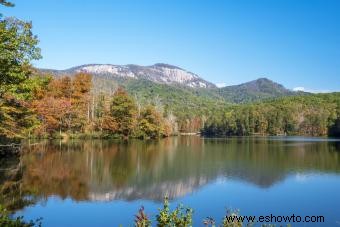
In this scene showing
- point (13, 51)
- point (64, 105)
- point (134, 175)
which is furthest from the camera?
point (64, 105)

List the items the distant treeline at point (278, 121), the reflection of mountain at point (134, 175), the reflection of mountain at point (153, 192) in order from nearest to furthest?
the reflection of mountain at point (153, 192), the reflection of mountain at point (134, 175), the distant treeline at point (278, 121)

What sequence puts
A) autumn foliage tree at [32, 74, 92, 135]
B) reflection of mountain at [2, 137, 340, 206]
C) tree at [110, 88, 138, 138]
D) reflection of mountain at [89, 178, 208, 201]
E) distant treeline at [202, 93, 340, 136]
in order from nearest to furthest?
1. reflection of mountain at [89, 178, 208, 201]
2. reflection of mountain at [2, 137, 340, 206]
3. autumn foliage tree at [32, 74, 92, 135]
4. tree at [110, 88, 138, 138]
5. distant treeline at [202, 93, 340, 136]

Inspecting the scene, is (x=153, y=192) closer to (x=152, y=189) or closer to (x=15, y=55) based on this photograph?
(x=152, y=189)

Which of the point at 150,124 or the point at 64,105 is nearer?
the point at 64,105

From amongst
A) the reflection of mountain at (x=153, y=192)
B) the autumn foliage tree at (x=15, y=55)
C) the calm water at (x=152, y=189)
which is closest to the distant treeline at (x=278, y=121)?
the calm water at (x=152, y=189)

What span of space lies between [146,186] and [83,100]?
61.4 meters

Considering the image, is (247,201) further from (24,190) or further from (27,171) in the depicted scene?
(27,171)

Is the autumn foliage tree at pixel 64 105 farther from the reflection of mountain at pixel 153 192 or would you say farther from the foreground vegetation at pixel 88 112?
the reflection of mountain at pixel 153 192

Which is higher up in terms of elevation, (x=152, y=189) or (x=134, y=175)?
(x=134, y=175)

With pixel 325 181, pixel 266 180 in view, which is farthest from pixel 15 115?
pixel 325 181

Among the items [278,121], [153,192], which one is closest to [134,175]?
[153,192]

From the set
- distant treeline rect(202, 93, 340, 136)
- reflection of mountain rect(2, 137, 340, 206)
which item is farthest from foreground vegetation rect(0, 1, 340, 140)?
reflection of mountain rect(2, 137, 340, 206)

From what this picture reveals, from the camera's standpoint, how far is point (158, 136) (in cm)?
9694

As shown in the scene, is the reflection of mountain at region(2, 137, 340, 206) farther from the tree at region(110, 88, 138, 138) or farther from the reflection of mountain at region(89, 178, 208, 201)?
the tree at region(110, 88, 138, 138)
